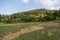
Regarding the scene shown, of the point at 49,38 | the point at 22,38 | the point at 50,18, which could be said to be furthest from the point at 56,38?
the point at 50,18

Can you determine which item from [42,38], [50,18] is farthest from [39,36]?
[50,18]

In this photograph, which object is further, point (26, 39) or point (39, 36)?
point (39, 36)

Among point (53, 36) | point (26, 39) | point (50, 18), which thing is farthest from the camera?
point (50, 18)

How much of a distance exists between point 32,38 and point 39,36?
5.13 feet

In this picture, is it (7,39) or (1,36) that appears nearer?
(7,39)

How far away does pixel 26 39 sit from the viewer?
83.4 feet

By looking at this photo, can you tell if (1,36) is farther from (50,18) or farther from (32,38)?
(50,18)

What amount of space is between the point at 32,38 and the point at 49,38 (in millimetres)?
2412

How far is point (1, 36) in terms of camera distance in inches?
1103

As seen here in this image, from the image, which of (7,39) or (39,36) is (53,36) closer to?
(39,36)

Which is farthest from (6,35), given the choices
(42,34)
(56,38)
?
(56,38)

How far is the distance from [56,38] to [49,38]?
1045mm

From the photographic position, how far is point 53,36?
2725 cm

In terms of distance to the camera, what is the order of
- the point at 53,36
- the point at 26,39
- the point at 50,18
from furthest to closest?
the point at 50,18 < the point at 53,36 < the point at 26,39
